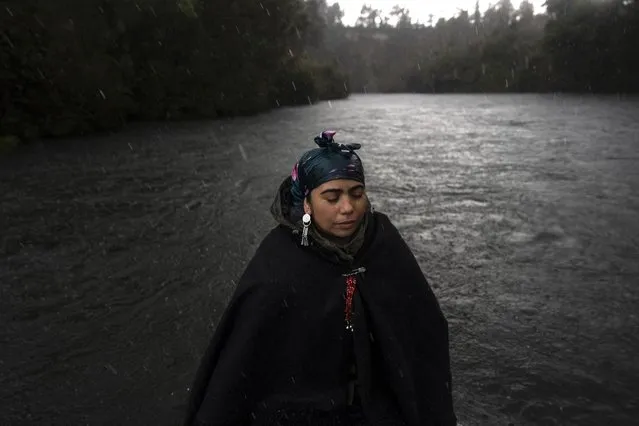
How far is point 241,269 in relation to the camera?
22.0 ft

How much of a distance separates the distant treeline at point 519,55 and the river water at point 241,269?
42.5m

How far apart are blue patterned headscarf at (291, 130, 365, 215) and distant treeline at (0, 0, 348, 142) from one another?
18.2 meters

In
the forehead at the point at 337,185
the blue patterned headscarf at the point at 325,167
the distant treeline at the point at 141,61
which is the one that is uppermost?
the distant treeline at the point at 141,61

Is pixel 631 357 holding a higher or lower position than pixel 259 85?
lower

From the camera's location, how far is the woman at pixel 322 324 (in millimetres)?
2145

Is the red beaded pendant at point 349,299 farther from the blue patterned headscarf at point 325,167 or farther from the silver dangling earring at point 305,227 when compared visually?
the blue patterned headscarf at point 325,167

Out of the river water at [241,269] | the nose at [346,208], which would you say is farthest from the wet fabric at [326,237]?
the river water at [241,269]

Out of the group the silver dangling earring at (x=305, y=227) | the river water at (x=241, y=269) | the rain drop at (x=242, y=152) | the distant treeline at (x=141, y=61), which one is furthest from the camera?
the distant treeline at (x=141, y=61)

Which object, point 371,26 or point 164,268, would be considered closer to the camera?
point 164,268

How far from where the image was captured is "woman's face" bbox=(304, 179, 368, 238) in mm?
2141

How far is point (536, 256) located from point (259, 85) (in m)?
28.8

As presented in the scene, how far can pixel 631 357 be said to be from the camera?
4496mm

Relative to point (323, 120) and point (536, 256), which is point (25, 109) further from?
point (536, 256)

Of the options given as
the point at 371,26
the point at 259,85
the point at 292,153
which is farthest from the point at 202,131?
the point at 371,26
